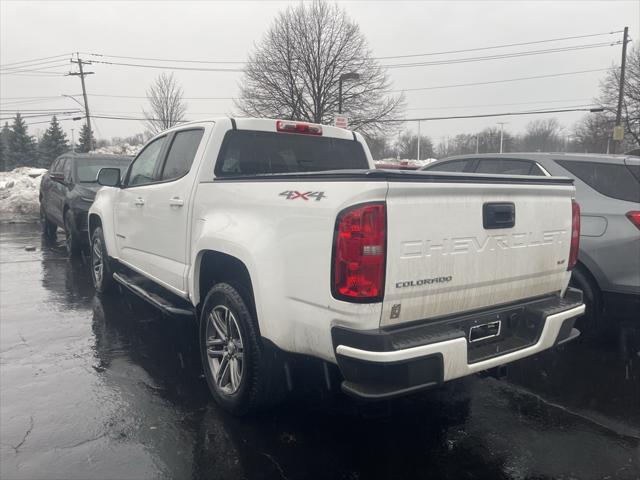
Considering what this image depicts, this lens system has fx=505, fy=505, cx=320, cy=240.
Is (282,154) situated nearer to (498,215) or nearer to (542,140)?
(498,215)

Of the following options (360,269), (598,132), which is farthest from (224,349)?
(598,132)

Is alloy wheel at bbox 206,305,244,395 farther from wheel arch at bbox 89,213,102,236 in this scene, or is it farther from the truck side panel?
wheel arch at bbox 89,213,102,236

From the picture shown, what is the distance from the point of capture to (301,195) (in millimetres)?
2684

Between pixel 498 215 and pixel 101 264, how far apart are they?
16.9 feet

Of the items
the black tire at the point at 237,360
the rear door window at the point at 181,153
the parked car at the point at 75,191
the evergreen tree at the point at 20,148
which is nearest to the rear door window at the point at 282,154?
the rear door window at the point at 181,153

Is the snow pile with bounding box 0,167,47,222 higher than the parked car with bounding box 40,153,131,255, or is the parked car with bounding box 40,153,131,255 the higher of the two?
the parked car with bounding box 40,153,131,255

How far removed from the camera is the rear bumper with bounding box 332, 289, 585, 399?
93.8 inches

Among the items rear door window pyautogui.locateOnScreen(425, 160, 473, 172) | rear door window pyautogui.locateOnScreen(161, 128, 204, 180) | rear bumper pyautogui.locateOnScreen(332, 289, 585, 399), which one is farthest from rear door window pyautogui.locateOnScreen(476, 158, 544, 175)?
rear door window pyautogui.locateOnScreen(161, 128, 204, 180)

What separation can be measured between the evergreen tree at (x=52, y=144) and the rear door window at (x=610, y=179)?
188ft

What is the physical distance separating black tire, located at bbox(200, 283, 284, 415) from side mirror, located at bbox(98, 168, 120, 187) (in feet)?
8.65

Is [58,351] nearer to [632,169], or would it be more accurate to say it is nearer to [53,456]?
[53,456]

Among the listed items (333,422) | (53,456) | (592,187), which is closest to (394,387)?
(333,422)

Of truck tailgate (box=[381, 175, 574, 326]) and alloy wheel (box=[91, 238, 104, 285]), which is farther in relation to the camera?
alloy wheel (box=[91, 238, 104, 285])

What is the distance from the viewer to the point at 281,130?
4246mm
